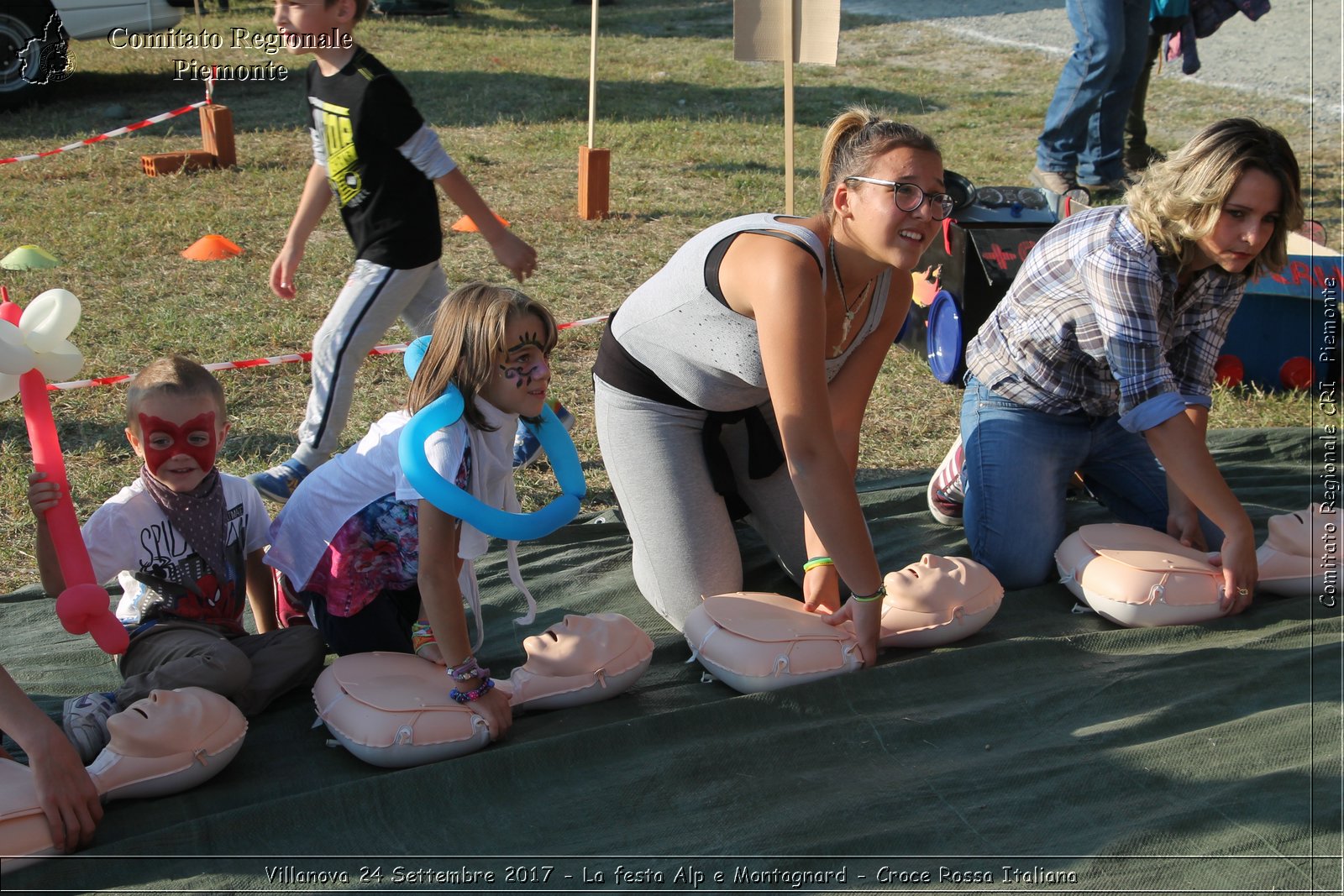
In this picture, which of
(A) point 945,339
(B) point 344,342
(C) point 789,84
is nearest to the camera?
(B) point 344,342

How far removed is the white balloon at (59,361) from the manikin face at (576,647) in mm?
1067

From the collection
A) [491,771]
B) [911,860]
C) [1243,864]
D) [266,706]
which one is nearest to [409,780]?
[491,771]

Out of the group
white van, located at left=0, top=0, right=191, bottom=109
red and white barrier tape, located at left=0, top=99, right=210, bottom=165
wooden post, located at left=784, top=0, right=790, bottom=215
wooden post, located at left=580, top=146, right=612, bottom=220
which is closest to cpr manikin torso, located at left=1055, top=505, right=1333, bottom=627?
wooden post, located at left=784, top=0, right=790, bottom=215

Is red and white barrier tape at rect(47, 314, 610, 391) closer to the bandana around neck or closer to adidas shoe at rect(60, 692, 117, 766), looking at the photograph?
the bandana around neck

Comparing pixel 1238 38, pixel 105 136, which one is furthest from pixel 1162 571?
pixel 1238 38

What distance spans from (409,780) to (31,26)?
331 inches

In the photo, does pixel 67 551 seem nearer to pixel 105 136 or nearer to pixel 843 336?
pixel 843 336

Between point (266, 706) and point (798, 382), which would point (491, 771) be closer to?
point (266, 706)

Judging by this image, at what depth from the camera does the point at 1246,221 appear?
2.58 meters

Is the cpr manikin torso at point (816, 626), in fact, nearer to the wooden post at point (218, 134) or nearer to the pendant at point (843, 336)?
the pendant at point (843, 336)

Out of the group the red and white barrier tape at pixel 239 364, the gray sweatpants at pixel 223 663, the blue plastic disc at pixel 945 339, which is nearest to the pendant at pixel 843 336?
the gray sweatpants at pixel 223 663

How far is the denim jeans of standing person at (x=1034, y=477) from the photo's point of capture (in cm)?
300

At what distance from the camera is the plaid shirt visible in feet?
8.78

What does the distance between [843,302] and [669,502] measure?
65 centimetres
